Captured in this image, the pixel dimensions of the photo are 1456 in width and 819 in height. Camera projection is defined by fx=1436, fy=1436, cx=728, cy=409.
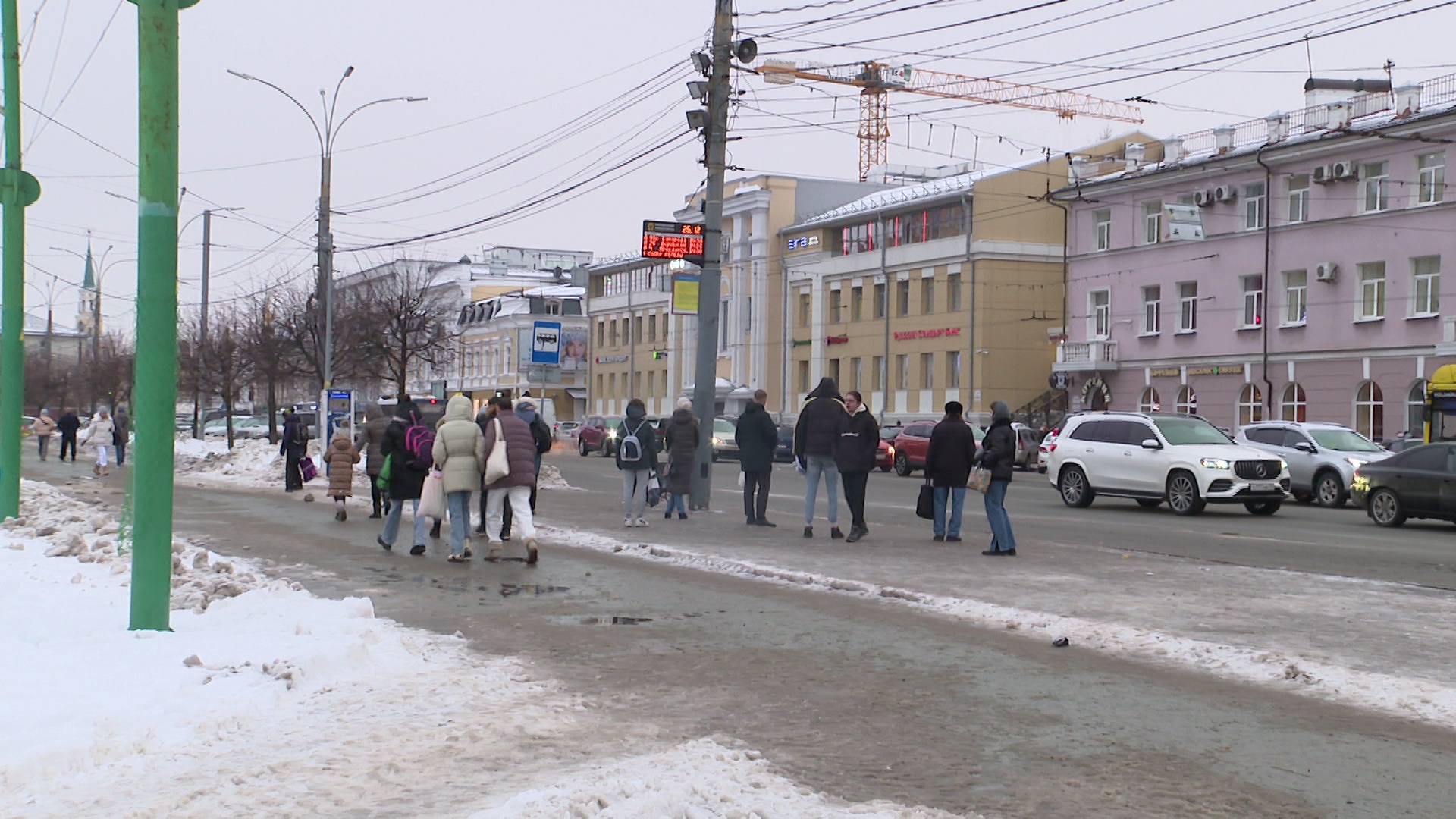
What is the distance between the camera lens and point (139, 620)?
8391 millimetres

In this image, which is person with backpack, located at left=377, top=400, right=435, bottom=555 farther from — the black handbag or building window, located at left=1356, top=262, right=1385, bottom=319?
building window, located at left=1356, top=262, right=1385, bottom=319

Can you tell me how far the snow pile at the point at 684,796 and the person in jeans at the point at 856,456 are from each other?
11.3m

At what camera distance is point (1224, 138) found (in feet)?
159

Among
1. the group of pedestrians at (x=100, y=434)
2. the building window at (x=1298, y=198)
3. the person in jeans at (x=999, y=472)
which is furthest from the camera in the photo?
the building window at (x=1298, y=198)

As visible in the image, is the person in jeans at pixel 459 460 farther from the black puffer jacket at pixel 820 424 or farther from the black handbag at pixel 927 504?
the black handbag at pixel 927 504

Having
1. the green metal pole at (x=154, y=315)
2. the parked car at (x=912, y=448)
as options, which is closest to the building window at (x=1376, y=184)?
the parked car at (x=912, y=448)

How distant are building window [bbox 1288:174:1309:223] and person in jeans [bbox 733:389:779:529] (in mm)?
31335

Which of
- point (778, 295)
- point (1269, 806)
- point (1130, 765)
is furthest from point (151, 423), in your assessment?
point (778, 295)

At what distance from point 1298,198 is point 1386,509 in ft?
81.7

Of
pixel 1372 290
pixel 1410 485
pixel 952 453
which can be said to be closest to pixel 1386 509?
pixel 1410 485

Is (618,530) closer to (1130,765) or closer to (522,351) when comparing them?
(1130,765)

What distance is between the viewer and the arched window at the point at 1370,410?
140 ft

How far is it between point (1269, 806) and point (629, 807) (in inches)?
99.5

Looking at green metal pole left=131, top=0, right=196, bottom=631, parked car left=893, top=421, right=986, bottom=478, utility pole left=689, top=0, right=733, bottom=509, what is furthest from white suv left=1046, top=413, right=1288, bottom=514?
green metal pole left=131, top=0, right=196, bottom=631
